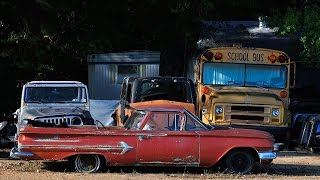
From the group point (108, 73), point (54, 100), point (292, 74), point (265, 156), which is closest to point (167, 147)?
point (265, 156)

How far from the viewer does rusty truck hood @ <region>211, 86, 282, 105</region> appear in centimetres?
1717

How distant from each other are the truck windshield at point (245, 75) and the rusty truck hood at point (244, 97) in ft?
1.42

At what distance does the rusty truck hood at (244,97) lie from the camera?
56.3 ft

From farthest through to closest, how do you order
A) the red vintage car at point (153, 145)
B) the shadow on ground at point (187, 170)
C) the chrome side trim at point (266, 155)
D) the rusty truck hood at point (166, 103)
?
the rusty truck hood at point (166, 103) → the shadow on ground at point (187, 170) → the chrome side trim at point (266, 155) → the red vintage car at point (153, 145)

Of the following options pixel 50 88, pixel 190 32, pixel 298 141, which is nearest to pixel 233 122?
pixel 298 141

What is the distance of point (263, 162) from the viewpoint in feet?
43.1

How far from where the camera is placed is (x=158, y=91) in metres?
16.8

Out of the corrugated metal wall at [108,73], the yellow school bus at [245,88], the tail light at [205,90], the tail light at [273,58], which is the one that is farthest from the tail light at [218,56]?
the corrugated metal wall at [108,73]

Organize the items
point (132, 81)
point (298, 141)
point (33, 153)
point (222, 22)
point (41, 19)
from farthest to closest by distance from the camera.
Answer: point (222, 22)
point (41, 19)
point (298, 141)
point (132, 81)
point (33, 153)

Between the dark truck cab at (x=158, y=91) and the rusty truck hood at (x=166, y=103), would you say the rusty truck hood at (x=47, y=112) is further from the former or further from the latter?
the rusty truck hood at (x=166, y=103)

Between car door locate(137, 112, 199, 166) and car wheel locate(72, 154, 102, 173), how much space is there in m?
0.83

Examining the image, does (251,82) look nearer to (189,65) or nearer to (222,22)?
(189,65)

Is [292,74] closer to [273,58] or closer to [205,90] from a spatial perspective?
[273,58]

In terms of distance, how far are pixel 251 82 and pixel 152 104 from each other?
3797mm
